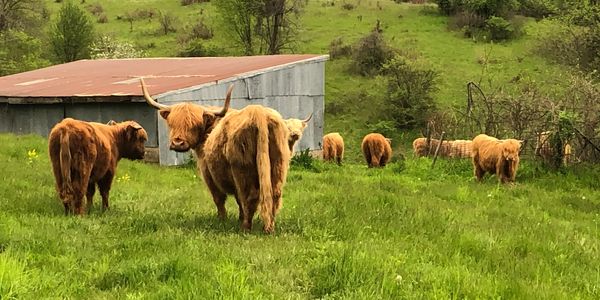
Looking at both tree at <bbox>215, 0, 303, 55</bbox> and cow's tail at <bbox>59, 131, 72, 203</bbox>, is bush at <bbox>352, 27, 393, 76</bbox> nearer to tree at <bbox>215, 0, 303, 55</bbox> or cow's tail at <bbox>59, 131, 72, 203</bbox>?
tree at <bbox>215, 0, 303, 55</bbox>

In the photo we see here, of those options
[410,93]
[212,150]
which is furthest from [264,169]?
[410,93]

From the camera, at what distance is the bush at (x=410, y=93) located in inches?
1443

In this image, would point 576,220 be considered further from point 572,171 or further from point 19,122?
point 19,122

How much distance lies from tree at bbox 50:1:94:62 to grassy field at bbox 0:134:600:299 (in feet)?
115

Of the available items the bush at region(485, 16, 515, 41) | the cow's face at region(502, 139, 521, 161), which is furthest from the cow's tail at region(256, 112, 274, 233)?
the bush at region(485, 16, 515, 41)

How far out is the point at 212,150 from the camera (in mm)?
7953

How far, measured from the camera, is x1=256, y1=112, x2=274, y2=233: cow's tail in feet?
23.6

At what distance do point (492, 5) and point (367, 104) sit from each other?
61.6 ft

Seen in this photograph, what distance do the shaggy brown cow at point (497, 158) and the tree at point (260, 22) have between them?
32.7m

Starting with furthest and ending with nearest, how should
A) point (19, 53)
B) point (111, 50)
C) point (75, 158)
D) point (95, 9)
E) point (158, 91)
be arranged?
point (95, 9)
point (111, 50)
point (19, 53)
point (158, 91)
point (75, 158)

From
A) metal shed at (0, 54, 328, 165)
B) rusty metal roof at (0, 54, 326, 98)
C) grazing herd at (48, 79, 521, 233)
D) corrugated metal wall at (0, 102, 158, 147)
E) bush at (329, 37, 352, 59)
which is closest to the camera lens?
grazing herd at (48, 79, 521, 233)

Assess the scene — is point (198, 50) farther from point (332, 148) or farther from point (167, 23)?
point (332, 148)

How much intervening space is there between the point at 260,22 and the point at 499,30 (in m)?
18.0

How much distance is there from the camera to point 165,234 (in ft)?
23.8
